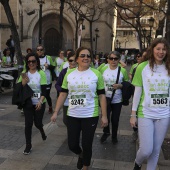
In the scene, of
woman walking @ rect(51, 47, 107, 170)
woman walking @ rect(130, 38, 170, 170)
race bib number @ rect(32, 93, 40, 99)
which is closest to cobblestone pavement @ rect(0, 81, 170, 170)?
woman walking @ rect(51, 47, 107, 170)

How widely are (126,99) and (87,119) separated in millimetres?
2010

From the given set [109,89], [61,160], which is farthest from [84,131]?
[109,89]

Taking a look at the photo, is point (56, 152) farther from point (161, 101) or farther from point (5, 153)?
point (161, 101)

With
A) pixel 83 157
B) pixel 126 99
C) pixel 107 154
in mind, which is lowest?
pixel 107 154

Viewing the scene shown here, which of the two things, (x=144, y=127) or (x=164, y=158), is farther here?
(x=164, y=158)

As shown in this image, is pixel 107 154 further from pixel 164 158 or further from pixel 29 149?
pixel 29 149

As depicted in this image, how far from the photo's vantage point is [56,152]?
543 centimetres

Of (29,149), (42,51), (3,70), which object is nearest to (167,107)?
(29,149)

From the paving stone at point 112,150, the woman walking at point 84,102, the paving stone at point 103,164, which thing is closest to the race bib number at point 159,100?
the woman walking at point 84,102

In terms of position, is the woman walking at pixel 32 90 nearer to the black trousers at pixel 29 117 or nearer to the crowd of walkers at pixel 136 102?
the black trousers at pixel 29 117

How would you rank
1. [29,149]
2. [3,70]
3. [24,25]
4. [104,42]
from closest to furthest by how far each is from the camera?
[29,149] → [3,70] → [24,25] → [104,42]

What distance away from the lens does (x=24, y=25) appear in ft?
120

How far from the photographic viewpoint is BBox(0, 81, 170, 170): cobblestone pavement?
4777mm

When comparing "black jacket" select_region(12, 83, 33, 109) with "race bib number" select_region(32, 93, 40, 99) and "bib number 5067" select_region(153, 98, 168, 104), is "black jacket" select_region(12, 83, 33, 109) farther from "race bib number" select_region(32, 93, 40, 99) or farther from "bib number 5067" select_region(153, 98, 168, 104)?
"bib number 5067" select_region(153, 98, 168, 104)
